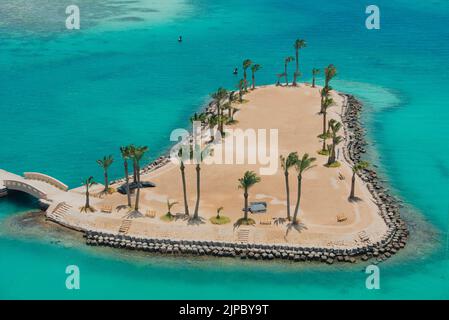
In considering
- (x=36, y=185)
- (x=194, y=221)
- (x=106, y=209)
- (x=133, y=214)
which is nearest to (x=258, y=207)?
(x=194, y=221)

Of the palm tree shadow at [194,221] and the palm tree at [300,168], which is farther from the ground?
the palm tree at [300,168]

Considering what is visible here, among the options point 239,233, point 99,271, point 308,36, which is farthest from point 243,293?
point 308,36

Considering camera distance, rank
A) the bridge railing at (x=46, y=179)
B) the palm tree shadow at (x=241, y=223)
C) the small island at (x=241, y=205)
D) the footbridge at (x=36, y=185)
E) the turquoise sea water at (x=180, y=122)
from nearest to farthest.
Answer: the turquoise sea water at (x=180, y=122) → the small island at (x=241, y=205) → the palm tree shadow at (x=241, y=223) → the footbridge at (x=36, y=185) → the bridge railing at (x=46, y=179)

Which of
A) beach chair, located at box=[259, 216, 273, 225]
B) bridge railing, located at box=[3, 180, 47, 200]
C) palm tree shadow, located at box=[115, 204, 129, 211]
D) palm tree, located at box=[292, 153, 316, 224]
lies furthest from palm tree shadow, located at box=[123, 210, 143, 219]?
palm tree, located at box=[292, 153, 316, 224]

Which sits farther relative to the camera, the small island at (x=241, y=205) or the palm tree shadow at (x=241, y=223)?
the palm tree shadow at (x=241, y=223)

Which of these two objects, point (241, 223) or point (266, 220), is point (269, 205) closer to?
point (266, 220)

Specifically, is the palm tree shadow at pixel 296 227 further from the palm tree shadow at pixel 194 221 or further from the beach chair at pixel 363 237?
the palm tree shadow at pixel 194 221

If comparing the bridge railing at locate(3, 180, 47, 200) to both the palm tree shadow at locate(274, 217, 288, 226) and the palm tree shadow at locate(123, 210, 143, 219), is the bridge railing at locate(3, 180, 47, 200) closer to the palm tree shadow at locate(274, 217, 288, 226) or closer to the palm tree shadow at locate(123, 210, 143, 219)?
the palm tree shadow at locate(123, 210, 143, 219)

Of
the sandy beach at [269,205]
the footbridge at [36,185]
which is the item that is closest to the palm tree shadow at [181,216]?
the sandy beach at [269,205]

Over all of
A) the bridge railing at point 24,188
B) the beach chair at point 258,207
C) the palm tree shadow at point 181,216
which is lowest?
the palm tree shadow at point 181,216
